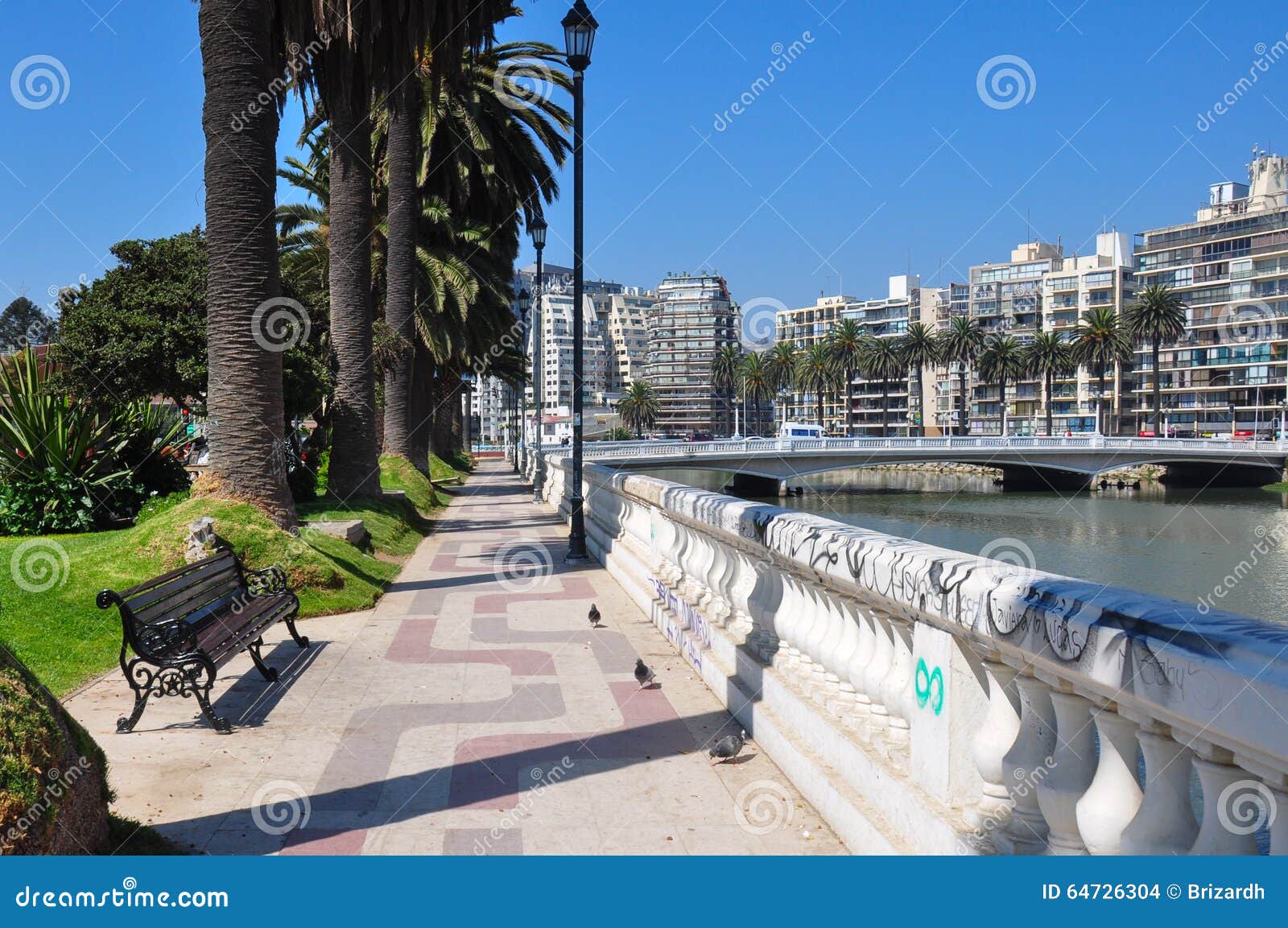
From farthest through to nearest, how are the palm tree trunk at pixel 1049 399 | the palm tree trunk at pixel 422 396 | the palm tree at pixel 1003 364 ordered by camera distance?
1. the palm tree at pixel 1003 364
2. the palm tree trunk at pixel 1049 399
3. the palm tree trunk at pixel 422 396

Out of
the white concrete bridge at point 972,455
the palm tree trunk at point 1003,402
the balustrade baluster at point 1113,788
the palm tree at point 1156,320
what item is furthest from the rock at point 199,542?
the palm tree trunk at point 1003,402

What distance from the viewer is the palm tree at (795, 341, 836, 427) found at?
460 feet

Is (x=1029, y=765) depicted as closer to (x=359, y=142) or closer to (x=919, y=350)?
(x=359, y=142)

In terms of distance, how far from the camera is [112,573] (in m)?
10.2

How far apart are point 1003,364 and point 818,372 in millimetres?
25291

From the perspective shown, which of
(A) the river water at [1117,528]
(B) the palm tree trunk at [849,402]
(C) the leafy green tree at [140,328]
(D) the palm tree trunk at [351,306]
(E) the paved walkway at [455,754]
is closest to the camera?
(E) the paved walkway at [455,754]

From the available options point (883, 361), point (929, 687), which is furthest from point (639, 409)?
point (929, 687)

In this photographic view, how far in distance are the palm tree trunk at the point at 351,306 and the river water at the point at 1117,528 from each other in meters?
12.4

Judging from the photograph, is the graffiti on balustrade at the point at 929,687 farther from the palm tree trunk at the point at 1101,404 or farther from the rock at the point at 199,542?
the palm tree trunk at the point at 1101,404

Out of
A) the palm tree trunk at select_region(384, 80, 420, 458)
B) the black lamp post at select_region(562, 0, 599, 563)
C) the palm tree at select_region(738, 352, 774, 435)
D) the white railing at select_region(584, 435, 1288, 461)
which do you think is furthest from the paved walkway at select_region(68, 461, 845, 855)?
the palm tree at select_region(738, 352, 774, 435)

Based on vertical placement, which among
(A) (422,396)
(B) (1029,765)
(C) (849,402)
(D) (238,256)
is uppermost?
(D) (238,256)

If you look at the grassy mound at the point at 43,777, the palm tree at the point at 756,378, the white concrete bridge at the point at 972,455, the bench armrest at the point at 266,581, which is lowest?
the white concrete bridge at the point at 972,455

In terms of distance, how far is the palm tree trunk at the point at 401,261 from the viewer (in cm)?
2311

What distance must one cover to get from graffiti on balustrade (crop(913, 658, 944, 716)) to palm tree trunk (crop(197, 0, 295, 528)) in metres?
9.41
